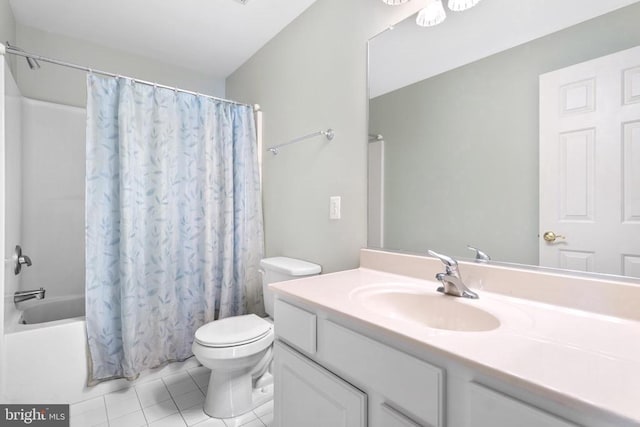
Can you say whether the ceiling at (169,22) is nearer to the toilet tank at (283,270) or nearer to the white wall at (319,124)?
the white wall at (319,124)

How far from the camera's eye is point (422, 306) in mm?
1067

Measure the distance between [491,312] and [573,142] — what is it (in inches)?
22.3

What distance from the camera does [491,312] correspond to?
86 cm

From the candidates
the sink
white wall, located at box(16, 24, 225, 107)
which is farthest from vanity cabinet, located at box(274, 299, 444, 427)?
white wall, located at box(16, 24, 225, 107)

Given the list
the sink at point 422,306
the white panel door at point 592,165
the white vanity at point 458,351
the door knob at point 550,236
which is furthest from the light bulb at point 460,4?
the sink at point 422,306

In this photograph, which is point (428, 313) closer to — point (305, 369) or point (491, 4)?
point (305, 369)

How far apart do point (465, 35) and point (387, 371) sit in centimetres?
124

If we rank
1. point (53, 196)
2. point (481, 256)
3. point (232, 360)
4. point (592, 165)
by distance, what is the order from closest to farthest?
point (592, 165) < point (481, 256) < point (232, 360) < point (53, 196)

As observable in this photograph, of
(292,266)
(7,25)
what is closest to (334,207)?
(292,266)

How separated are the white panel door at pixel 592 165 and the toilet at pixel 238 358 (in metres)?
1.14

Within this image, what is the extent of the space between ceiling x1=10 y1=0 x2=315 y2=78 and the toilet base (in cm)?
215

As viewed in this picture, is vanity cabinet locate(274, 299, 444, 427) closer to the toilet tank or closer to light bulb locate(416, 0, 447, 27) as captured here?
the toilet tank

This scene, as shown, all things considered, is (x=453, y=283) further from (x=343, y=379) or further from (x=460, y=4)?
(x=460, y=4)

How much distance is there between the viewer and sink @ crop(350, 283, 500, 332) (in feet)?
3.07
